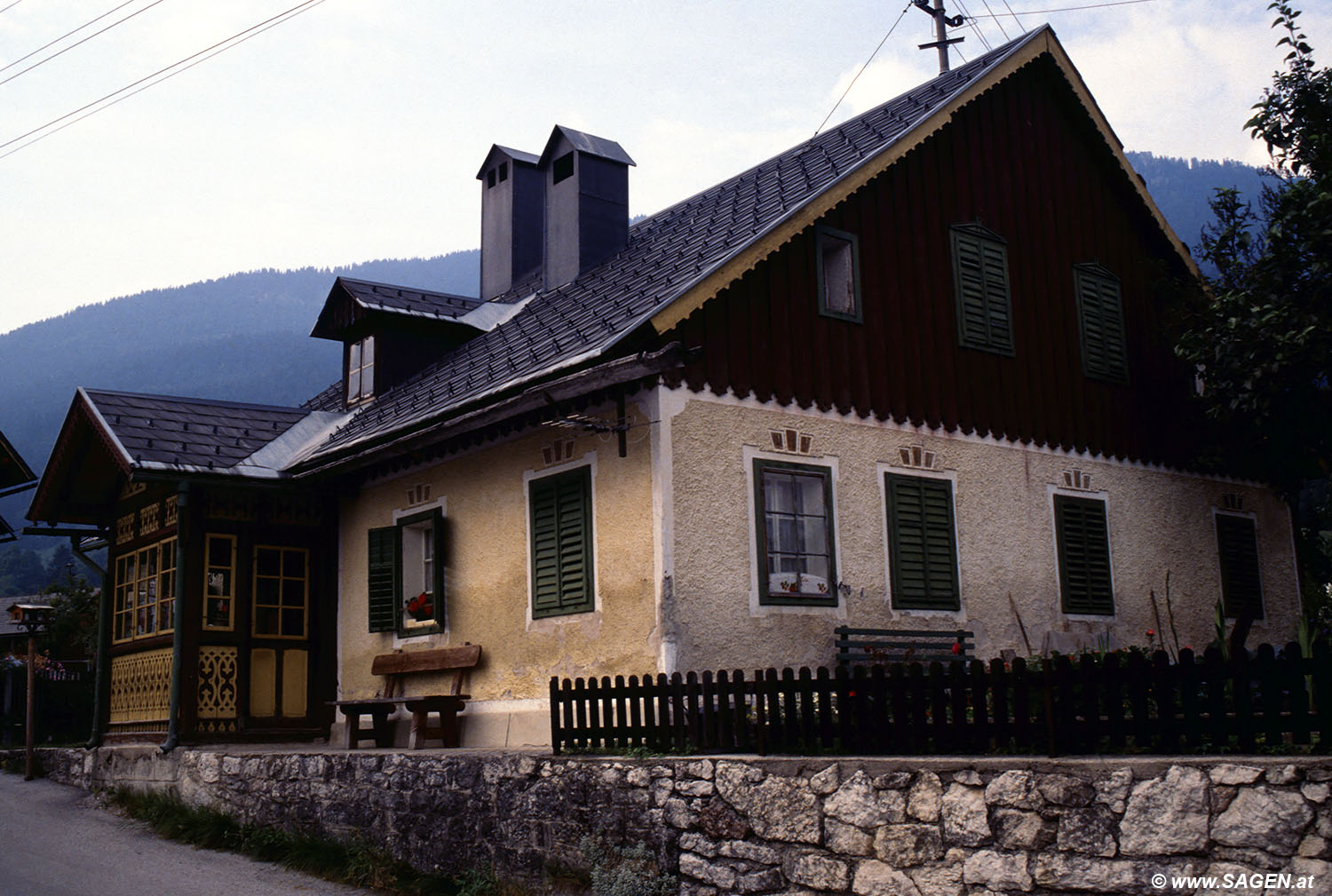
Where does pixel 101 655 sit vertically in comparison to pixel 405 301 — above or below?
below

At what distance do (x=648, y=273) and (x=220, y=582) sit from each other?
21.1 feet

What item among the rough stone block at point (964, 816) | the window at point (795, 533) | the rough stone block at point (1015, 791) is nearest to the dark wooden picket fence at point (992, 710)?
the rough stone block at point (1015, 791)

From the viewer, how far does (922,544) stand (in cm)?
1245

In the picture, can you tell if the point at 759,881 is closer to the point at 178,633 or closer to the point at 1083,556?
the point at 1083,556

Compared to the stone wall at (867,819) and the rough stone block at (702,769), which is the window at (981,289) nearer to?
the rough stone block at (702,769)

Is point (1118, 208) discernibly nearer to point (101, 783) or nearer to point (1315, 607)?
point (1315, 607)

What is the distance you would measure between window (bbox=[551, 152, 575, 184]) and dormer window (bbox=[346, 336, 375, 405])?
11.4 feet

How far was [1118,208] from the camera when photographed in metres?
16.0

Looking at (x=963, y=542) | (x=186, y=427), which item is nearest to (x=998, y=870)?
(x=963, y=542)

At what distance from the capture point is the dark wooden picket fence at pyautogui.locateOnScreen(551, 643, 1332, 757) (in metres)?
6.16

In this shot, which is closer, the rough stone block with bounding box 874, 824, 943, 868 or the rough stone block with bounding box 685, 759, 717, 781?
the rough stone block with bounding box 874, 824, 943, 868

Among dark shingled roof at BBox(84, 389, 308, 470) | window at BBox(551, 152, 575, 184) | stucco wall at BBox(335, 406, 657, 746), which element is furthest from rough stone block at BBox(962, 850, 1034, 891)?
window at BBox(551, 152, 575, 184)

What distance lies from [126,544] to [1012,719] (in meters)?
13.3

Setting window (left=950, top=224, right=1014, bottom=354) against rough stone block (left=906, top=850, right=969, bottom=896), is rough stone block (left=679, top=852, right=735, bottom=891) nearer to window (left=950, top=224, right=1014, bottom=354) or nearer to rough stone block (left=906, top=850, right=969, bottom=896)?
rough stone block (left=906, top=850, right=969, bottom=896)
